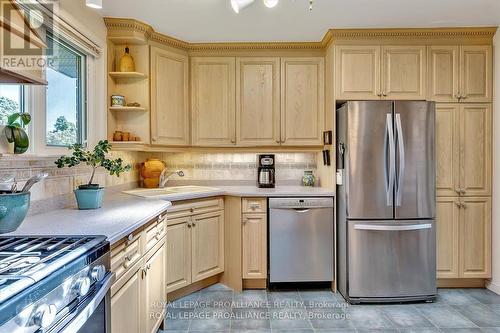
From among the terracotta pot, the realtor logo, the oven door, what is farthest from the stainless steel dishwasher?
the realtor logo

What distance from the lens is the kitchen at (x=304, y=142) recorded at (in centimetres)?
233

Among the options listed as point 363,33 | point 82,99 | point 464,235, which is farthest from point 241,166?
point 464,235

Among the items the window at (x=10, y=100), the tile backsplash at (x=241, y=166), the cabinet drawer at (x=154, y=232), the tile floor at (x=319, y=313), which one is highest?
the window at (x=10, y=100)

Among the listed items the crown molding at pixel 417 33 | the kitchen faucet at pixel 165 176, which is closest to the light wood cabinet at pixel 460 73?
the crown molding at pixel 417 33

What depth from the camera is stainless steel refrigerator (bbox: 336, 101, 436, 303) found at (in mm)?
2506

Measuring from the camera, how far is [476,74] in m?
2.79

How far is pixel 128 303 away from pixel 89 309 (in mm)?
495

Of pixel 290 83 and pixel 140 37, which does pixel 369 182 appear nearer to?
pixel 290 83

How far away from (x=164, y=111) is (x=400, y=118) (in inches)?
85.2

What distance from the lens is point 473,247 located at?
110 inches

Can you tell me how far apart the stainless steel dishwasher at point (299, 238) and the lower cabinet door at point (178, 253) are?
76cm

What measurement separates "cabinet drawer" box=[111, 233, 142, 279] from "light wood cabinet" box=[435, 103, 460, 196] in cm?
268

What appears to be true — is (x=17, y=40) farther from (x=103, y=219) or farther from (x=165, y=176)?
(x=165, y=176)

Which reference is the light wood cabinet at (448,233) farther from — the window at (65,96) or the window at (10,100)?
the window at (10,100)
